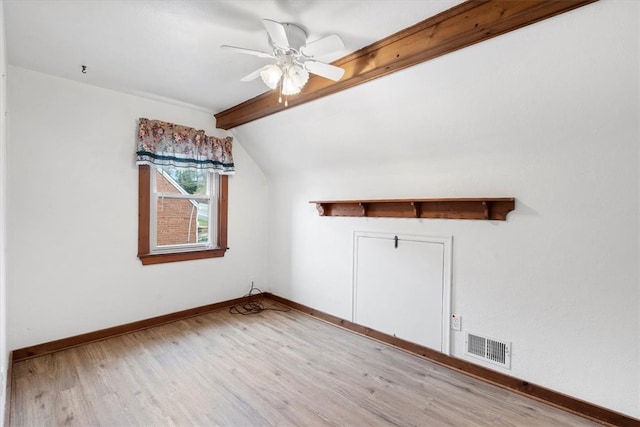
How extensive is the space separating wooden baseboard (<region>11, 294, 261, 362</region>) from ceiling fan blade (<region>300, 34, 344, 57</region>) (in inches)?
125

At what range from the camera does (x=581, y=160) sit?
205 cm

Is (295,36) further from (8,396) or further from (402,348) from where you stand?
(8,396)

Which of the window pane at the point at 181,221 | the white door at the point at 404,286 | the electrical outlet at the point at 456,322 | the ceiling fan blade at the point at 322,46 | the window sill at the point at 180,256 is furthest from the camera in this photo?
the window pane at the point at 181,221

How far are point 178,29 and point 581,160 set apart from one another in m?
2.86

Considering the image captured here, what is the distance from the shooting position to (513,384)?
2303 millimetres

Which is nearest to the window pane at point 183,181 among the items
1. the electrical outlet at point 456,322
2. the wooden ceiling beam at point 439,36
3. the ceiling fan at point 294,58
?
the wooden ceiling beam at point 439,36

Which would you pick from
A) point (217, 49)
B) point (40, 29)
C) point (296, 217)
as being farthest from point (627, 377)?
point (40, 29)

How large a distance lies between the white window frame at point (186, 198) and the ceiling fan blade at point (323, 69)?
2.33 meters

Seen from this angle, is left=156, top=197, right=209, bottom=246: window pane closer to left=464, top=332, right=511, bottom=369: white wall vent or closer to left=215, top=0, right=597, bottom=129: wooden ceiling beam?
left=215, top=0, right=597, bottom=129: wooden ceiling beam

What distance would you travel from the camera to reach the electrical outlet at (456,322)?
102 inches

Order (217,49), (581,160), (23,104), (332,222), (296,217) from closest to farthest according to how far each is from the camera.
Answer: (581,160) → (217,49) → (23,104) → (332,222) → (296,217)

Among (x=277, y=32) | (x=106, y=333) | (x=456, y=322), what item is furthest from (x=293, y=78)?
(x=106, y=333)

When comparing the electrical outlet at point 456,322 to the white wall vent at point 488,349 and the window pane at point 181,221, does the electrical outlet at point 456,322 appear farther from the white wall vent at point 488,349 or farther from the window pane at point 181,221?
the window pane at point 181,221

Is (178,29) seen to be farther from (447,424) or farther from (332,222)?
(447,424)
